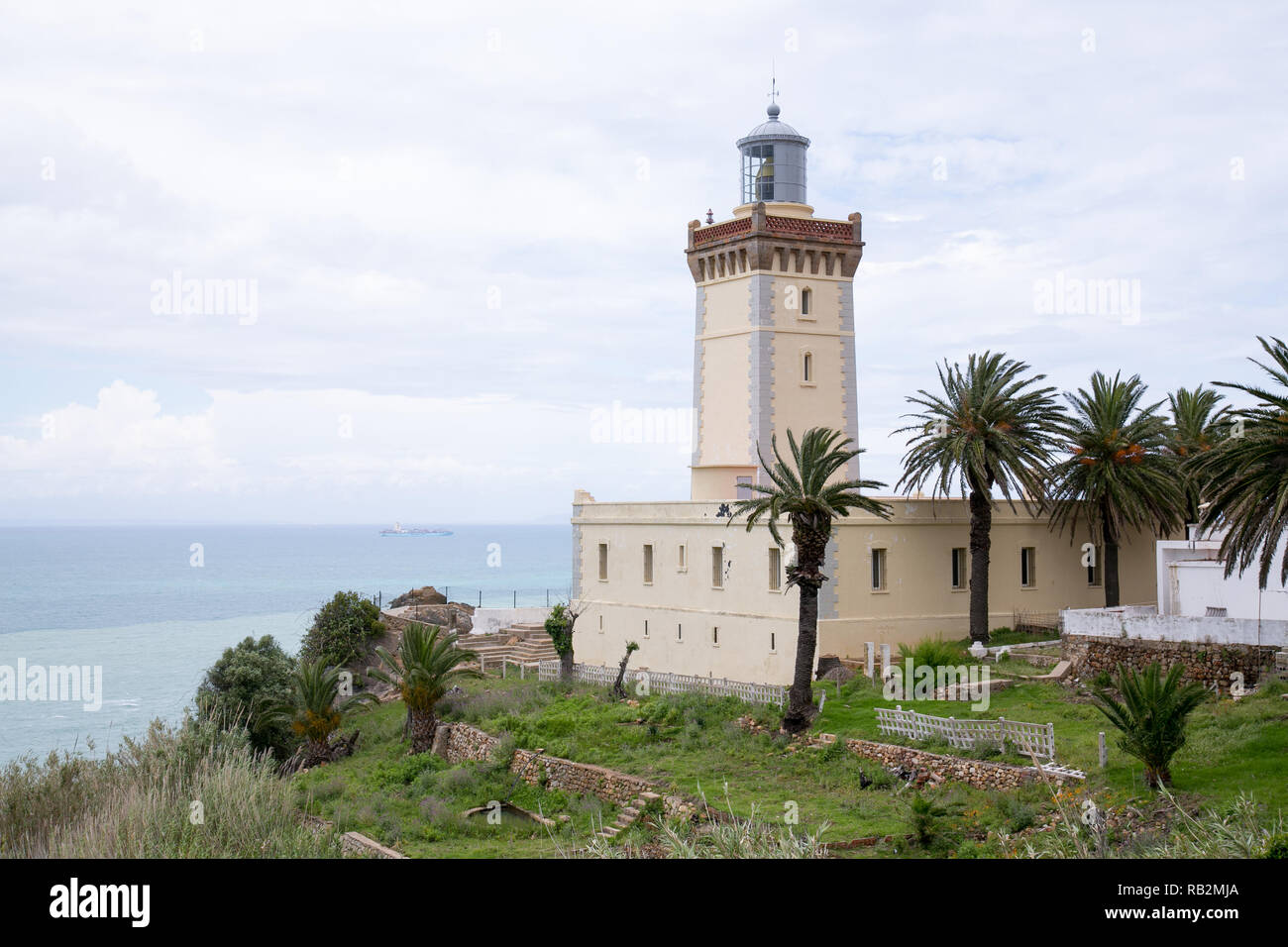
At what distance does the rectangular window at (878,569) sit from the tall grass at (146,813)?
18.0m

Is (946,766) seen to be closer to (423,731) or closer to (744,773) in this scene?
(744,773)

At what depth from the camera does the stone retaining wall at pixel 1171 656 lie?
2419cm

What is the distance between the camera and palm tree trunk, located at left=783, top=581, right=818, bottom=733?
2711cm

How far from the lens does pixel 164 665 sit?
81750 mm

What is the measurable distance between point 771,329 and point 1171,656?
16633mm

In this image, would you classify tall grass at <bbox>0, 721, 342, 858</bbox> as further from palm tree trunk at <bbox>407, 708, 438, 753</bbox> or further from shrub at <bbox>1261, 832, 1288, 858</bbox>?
palm tree trunk at <bbox>407, 708, 438, 753</bbox>

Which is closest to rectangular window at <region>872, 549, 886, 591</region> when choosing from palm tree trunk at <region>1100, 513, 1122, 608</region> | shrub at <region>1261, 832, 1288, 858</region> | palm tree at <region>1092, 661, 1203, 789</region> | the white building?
the white building

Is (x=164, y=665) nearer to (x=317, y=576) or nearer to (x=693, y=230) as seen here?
(x=693, y=230)

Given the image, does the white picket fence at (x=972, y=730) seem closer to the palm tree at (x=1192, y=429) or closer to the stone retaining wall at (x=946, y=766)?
the stone retaining wall at (x=946, y=766)

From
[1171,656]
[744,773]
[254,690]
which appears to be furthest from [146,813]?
[254,690]

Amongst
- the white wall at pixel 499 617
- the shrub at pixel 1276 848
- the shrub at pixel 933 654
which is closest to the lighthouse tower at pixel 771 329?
the shrub at pixel 933 654

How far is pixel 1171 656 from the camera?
84.4 ft
